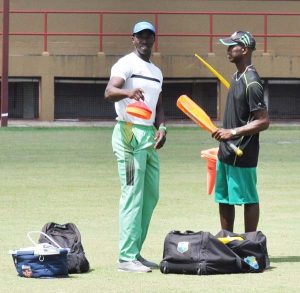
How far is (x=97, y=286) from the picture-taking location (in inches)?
374

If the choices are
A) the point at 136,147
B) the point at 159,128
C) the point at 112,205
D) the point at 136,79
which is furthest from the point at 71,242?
the point at 112,205

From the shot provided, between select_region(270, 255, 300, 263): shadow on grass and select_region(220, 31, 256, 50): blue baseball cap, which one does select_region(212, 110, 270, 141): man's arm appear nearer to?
select_region(220, 31, 256, 50): blue baseball cap

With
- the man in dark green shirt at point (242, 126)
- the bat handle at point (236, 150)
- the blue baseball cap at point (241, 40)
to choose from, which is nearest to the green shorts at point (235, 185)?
the man in dark green shirt at point (242, 126)

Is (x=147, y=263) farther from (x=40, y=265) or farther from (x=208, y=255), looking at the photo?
(x=40, y=265)

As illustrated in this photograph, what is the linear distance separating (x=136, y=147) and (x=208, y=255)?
116 centimetres


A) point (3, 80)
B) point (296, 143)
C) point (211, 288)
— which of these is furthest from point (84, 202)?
point (3, 80)

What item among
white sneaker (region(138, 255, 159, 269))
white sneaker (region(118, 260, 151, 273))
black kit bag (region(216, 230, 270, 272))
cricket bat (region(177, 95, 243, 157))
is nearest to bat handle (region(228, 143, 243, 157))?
cricket bat (region(177, 95, 243, 157))

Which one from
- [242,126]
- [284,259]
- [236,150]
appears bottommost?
[284,259]

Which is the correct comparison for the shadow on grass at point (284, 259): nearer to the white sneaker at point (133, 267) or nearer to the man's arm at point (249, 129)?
the man's arm at point (249, 129)

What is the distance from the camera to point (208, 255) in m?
9.98

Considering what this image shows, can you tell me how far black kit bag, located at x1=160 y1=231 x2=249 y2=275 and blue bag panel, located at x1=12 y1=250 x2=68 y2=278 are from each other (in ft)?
2.97

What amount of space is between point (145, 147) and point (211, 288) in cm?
158

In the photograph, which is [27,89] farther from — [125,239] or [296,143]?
[125,239]

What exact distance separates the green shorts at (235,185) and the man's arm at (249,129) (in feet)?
1.23
